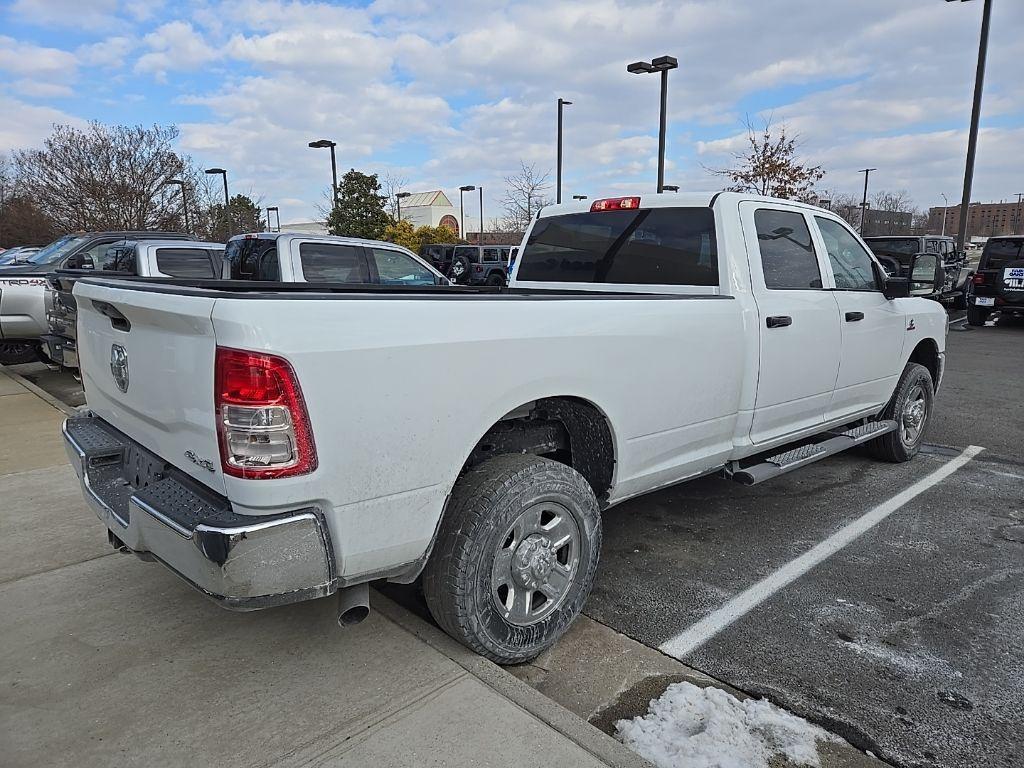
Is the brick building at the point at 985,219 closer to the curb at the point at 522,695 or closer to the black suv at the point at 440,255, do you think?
the black suv at the point at 440,255

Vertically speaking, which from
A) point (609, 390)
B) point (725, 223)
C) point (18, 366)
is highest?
point (725, 223)

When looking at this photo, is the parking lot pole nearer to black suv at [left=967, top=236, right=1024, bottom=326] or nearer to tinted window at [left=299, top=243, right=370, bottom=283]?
black suv at [left=967, top=236, right=1024, bottom=326]

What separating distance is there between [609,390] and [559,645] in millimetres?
1135

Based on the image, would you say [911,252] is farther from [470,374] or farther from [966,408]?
[470,374]

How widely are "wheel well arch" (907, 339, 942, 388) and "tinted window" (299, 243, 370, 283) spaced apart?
5814 mm

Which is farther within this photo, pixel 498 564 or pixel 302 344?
pixel 498 564

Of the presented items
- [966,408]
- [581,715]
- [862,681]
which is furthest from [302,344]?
[966,408]

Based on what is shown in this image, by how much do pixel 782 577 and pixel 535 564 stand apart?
1624mm

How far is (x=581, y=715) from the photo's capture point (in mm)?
2621

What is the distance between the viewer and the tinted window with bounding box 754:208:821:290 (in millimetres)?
4109

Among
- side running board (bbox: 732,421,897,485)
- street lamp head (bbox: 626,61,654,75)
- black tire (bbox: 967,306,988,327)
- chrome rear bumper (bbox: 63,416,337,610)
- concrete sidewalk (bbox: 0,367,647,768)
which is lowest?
concrete sidewalk (bbox: 0,367,647,768)

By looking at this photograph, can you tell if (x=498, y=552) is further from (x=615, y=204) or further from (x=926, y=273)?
(x=926, y=273)

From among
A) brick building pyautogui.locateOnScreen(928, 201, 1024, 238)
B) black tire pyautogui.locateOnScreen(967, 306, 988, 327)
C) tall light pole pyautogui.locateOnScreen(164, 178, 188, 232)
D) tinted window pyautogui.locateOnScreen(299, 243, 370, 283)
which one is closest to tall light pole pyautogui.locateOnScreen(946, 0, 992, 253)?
black tire pyautogui.locateOnScreen(967, 306, 988, 327)

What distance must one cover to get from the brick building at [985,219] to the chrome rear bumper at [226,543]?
7374 cm
